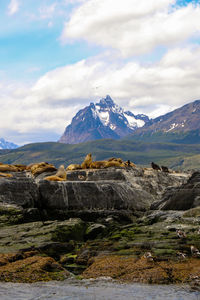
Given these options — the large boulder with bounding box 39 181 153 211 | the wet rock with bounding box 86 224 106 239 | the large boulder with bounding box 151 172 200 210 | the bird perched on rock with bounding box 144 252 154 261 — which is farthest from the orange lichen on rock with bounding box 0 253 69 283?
the large boulder with bounding box 151 172 200 210

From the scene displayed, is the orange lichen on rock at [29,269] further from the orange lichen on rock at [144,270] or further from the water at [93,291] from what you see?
the orange lichen on rock at [144,270]

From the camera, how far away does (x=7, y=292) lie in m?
11.1

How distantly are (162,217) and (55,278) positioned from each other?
11042 millimetres

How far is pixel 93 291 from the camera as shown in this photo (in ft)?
36.9

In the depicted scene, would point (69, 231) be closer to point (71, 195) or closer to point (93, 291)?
point (71, 195)

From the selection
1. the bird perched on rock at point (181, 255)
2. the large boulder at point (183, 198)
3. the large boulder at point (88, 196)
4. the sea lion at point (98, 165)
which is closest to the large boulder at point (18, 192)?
the large boulder at point (88, 196)

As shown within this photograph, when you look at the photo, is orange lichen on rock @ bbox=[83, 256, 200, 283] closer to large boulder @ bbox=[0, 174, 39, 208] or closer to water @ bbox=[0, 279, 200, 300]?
water @ bbox=[0, 279, 200, 300]

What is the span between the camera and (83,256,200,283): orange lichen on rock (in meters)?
12.2

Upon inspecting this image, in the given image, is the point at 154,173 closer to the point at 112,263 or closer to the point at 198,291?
the point at 112,263

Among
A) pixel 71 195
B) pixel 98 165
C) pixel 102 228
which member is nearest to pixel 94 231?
pixel 102 228

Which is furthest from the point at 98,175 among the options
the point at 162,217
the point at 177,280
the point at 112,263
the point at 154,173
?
the point at 177,280

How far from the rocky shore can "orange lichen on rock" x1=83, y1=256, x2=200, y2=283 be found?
0.11ft

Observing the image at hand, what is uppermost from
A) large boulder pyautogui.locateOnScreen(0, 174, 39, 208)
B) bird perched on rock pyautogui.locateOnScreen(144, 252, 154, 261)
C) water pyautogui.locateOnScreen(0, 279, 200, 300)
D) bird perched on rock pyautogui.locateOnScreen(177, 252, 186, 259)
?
large boulder pyautogui.locateOnScreen(0, 174, 39, 208)

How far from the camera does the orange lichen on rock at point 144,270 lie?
12195 millimetres
